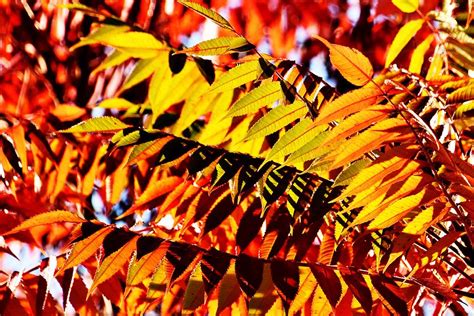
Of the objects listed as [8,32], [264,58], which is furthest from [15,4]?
[264,58]

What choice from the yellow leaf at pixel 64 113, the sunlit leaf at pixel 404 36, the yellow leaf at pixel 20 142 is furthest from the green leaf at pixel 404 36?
the yellow leaf at pixel 64 113

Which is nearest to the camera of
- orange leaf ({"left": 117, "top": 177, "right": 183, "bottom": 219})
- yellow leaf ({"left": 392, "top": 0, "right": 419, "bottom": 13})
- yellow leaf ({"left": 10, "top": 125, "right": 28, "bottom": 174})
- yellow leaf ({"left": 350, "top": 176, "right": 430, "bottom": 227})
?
yellow leaf ({"left": 350, "top": 176, "right": 430, "bottom": 227})

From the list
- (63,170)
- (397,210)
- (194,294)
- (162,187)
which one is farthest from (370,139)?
(63,170)

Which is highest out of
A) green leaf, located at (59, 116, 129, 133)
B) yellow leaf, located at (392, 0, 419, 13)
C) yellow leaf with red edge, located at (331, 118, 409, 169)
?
yellow leaf, located at (392, 0, 419, 13)

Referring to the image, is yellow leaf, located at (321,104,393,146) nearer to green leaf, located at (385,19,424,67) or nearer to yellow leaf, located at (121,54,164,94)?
green leaf, located at (385,19,424,67)

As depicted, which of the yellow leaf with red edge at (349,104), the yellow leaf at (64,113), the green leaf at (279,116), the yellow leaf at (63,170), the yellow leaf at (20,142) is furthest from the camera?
the yellow leaf at (64,113)

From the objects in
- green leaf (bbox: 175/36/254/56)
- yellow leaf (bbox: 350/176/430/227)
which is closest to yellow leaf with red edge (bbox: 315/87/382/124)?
yellow leaf (bbox: 350/176/430/227)

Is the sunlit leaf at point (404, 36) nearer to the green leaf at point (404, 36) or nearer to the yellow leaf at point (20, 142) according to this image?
the green leaf at point (404, 36)
